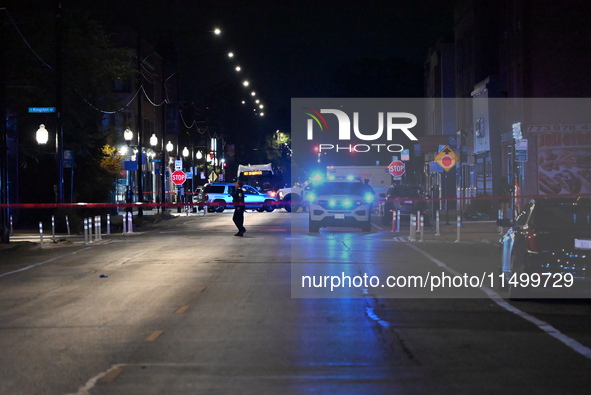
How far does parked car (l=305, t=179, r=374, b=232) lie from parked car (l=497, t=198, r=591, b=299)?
19.2m

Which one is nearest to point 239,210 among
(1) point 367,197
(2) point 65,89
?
(1) point 367,197

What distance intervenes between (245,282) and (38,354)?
760cm

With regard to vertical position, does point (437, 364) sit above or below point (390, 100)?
below

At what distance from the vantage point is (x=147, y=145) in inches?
3095

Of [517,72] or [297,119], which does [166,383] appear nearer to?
[517,72]

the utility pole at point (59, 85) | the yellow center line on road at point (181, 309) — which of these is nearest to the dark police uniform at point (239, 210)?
the utility pole at point (59, 85)

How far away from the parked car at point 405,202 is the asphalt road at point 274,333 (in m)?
18.7

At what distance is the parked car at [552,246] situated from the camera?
14031 millimetres

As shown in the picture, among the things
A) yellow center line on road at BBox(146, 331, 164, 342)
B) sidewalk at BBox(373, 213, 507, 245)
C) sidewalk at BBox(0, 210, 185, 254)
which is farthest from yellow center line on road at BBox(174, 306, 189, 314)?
sidewalk at BBox(373, 213, 507, 245)

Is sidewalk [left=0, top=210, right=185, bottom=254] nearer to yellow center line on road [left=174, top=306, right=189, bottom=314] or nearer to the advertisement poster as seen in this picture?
yellow center line on road [left=174, top=306, right=189, bottom=314]

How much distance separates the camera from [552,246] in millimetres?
14164

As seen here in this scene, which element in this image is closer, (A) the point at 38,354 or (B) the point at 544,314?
(A) the point at 38,354

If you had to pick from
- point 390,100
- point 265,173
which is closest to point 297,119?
point 390,100

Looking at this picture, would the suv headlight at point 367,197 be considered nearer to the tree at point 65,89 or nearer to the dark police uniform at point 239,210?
the dark police uniform at point 239,210
